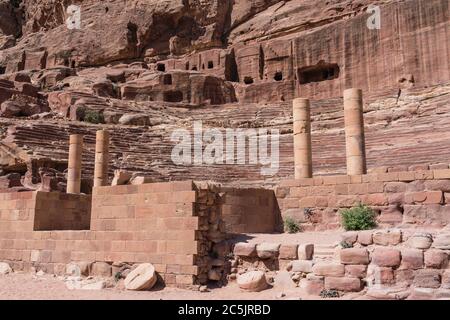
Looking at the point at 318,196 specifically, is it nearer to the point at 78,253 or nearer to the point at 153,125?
the point at 78,253

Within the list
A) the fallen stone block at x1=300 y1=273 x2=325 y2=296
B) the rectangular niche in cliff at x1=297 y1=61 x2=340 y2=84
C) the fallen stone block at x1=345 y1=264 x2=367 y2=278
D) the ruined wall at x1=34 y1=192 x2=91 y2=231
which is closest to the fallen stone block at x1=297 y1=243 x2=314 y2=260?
the fallen stone block at x1=300 y1=273 x2=325 y2=296

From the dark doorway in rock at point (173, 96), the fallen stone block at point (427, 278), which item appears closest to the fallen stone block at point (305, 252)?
the fallen stone block at point (427, 278)

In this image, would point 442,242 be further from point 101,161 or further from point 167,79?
point 167,79

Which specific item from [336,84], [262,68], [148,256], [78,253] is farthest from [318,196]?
[262,68]

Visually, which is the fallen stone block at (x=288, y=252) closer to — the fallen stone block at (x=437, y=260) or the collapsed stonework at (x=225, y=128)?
the collapsed stonework at (x=225, y=128)

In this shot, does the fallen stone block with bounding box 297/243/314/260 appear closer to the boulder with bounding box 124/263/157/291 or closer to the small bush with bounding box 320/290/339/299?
the small bush with bounding box 320/290/339/299

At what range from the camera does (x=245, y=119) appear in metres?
33.4

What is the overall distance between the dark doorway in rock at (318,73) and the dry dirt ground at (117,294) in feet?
96.7

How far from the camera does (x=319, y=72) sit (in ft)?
124

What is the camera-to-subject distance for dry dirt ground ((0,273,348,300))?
27.8 feet

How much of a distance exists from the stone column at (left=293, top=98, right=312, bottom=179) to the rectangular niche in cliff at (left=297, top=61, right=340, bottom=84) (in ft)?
71.0

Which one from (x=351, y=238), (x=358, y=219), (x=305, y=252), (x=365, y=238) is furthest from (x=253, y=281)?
(x=358, y=219)

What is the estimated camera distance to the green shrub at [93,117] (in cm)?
3225
